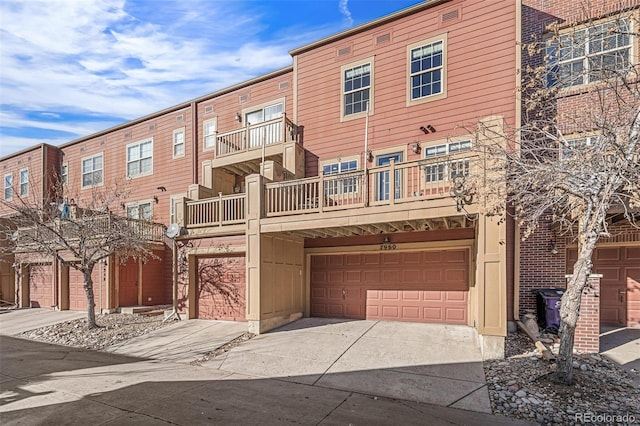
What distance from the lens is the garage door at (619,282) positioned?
9336 millimetres

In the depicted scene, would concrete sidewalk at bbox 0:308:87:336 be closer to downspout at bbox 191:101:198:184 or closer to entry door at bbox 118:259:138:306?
entry door at bbox 118:259:138:306

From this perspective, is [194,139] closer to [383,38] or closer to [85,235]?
[85,235]

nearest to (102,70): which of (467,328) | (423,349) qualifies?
(423,349)

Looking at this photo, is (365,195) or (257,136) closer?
(365,195)

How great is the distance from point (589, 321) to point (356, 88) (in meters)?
9.14

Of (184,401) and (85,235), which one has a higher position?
(85,235)

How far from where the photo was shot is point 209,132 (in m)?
15.2

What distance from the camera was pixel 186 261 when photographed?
12.2m

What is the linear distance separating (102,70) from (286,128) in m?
5.83

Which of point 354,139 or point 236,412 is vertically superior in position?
point 354,139

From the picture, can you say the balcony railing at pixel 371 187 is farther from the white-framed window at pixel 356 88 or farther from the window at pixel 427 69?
the white-framed window at pixel 356 88

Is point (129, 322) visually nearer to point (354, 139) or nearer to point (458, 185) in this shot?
point (354, 139)

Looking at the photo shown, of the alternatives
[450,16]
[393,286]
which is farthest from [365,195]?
[450,16]

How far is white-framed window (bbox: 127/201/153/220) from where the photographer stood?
16.4m
